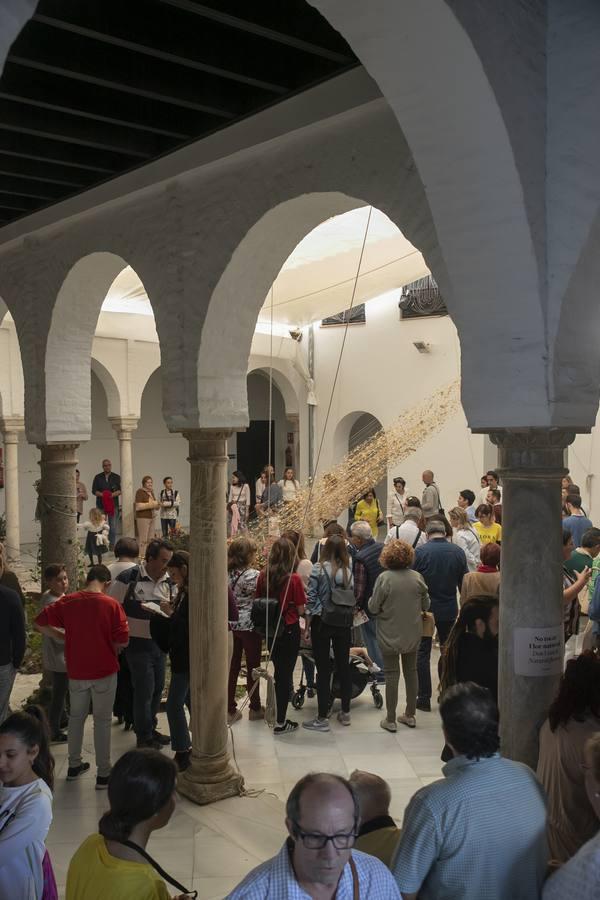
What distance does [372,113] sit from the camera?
4.48 meters

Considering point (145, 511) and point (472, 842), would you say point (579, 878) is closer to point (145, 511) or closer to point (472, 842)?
point (472, 842)

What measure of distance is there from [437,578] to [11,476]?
871 cm

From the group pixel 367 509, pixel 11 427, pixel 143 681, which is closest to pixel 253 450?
pixel 11 427

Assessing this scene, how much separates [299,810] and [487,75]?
2.46 m

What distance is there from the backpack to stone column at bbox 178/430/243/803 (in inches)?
40.2

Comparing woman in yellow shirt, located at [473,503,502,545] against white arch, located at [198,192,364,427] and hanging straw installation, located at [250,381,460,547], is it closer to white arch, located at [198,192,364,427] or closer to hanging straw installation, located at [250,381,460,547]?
hanging straw installation, located at [250,381,460,547]

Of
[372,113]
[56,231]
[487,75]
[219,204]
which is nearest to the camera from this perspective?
[487,75]

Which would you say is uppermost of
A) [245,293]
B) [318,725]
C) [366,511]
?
[245,293]

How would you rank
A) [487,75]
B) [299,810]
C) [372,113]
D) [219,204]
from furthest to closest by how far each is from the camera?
1. [219,204]
2. [372,113]
3. [487,75]
4. [299,810]

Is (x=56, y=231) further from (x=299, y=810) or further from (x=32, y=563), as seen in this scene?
(x=32, y=563)

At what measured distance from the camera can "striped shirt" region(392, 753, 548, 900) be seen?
2.37 m

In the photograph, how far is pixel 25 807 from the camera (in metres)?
2.71

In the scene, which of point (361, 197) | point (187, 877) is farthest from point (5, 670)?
point (361, 197)

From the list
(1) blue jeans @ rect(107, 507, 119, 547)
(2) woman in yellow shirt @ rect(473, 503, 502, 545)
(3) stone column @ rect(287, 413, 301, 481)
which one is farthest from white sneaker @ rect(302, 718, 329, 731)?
(3) stone column @ rect(287, 413, 301, 481)
